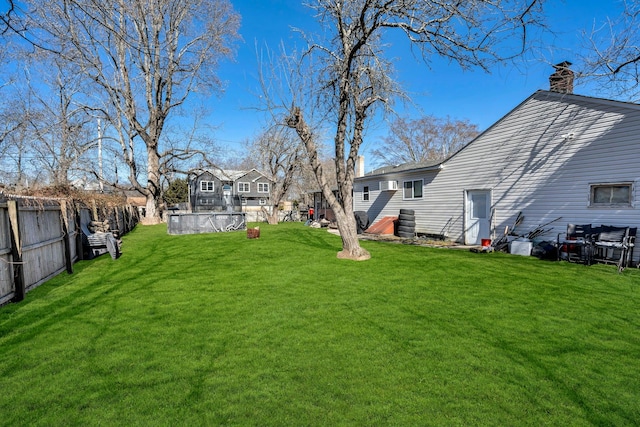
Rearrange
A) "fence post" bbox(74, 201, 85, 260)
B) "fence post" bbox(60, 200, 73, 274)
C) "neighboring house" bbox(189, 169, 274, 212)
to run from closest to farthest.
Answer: "fence post" bbox(60, 200, 73, 274) < "fence post" bbox(74, 201, 85, 260) < "neighboring house" bbox(189, 169, 274, 212)

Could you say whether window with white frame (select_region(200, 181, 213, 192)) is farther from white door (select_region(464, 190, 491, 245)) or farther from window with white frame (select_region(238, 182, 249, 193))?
white door (select_region(464, 190, 491, 245))

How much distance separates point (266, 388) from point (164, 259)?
7159 mm

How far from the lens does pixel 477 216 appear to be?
11523 mm

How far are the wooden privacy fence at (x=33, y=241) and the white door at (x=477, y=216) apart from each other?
39.7ft

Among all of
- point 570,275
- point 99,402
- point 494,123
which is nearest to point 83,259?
point 99,402

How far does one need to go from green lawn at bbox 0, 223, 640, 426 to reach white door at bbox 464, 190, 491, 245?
4.91 m

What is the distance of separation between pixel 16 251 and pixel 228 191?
37.7m

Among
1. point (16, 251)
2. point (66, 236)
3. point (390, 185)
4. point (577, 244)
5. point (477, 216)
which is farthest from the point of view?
point (390, 185)

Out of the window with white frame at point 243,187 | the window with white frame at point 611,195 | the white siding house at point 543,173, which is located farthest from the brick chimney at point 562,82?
the window with white frame at point 243,187

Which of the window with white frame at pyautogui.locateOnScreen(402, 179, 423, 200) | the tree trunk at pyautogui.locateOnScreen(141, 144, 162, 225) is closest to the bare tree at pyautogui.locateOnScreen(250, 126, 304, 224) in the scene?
the tree trunk at pyautogui.locateOnScreen(141, 144, 162, 225)

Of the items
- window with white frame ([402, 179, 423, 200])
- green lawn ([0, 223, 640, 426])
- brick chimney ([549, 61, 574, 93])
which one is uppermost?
brick chimney ([549, 61, 574, 93])

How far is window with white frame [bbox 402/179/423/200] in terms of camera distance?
14.1 meters

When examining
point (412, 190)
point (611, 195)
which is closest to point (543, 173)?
point (611, 195)

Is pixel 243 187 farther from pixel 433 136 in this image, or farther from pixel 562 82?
pixel 562 82
